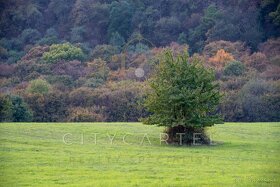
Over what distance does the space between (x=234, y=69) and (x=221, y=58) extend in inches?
240

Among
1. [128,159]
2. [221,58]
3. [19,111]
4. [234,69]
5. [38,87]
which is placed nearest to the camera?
[128,159]

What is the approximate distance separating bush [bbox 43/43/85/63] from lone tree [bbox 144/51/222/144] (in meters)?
49.1

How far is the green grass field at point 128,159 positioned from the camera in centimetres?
2066

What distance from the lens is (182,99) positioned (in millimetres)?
32594

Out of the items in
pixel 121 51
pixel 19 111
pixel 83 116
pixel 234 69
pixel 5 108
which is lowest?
pixel 83 116

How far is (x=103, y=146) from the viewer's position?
30.6m

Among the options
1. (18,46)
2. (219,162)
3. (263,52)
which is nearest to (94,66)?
(18,46)

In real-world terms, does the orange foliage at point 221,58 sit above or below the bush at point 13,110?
above

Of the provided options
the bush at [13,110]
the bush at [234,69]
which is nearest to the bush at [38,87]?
the bush at [13,110]

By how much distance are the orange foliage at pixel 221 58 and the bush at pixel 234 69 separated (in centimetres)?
274

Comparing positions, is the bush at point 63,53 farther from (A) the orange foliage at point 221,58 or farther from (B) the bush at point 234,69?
(B) the bush at point 234,69

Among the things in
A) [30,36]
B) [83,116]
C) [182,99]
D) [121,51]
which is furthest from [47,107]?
[30,36]

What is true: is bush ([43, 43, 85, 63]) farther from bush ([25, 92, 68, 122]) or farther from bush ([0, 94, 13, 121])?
bush ([0, 94, 13, 121])

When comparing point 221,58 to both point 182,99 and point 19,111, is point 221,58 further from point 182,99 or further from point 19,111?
point 182,99
